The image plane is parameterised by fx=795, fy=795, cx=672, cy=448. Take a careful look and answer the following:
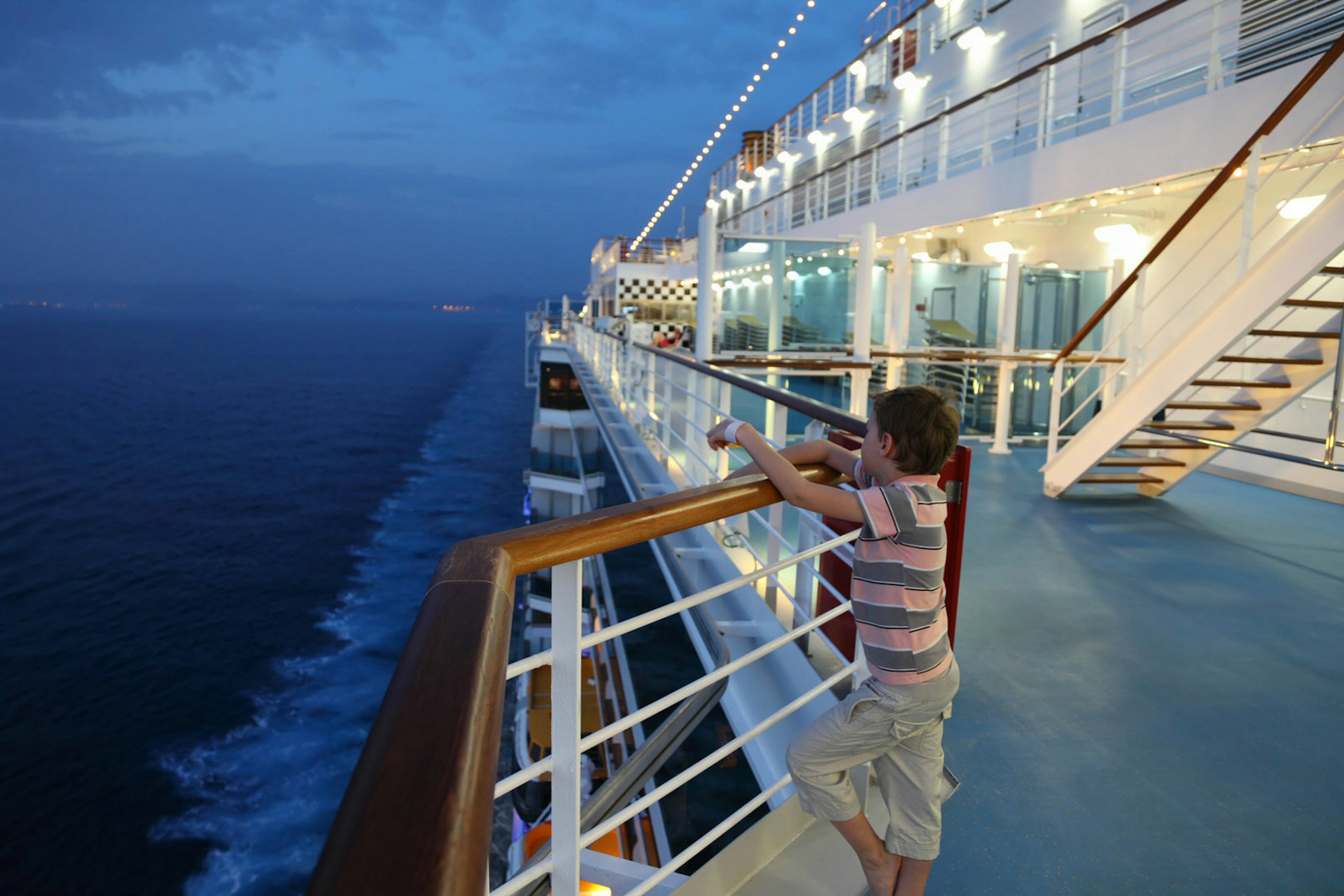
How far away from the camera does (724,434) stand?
1.56 meters

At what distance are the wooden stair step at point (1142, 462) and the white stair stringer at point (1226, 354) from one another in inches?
1.8

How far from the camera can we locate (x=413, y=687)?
62 cm

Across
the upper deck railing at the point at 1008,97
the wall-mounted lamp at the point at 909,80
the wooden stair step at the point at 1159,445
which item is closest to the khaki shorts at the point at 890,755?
the wooden stair step at the point at 1159,445

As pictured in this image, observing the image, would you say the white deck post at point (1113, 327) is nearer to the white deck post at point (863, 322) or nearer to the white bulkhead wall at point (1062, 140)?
the white bulkhead wall at point (1062, 140)

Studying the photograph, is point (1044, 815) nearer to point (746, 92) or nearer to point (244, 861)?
point (244, 861)

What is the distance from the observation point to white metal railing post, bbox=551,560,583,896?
94 centimetres

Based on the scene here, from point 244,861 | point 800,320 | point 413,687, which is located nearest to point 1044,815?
point 413,687

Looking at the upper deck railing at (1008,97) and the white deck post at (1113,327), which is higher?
the upper deck railing at (1008,97)

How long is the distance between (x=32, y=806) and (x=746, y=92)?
16.4 metres

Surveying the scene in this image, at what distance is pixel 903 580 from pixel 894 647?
12 centimetres

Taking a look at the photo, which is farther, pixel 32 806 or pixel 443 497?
pixel 443 497

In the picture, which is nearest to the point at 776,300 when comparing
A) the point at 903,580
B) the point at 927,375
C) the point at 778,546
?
the point at 927,375

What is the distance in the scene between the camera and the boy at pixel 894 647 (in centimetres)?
131

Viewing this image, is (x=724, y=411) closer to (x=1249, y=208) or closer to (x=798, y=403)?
(x=798, y=403)
